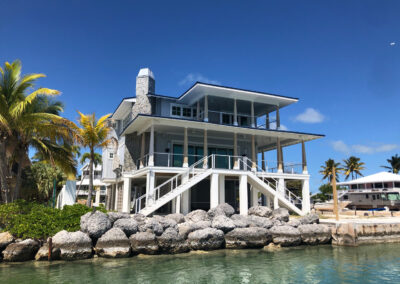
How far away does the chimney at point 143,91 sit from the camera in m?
23.0

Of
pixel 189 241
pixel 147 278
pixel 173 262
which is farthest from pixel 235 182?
pixel 147 278

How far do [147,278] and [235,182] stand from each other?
55.4 feet

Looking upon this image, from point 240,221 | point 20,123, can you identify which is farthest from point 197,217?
point 20,123

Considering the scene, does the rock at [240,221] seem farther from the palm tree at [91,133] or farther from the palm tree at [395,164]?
the palm tree at [395,164]

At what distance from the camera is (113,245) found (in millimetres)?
12438

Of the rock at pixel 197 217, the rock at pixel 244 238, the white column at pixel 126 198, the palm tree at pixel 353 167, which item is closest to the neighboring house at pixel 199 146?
the white column at pixel 126 198

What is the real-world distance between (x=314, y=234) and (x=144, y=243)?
28.7ft

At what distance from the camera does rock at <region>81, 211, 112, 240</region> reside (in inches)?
496

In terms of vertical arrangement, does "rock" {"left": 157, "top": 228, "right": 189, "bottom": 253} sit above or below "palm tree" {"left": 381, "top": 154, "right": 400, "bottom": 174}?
below

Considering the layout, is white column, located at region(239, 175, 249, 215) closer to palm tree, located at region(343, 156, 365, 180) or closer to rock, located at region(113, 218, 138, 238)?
rock, located at region(113, 218, 138, 238)

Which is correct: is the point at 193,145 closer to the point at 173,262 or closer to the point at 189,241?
the point at 189,241

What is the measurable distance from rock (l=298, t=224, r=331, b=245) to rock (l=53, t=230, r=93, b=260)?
1023cm

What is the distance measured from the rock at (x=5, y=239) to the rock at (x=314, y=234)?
13.0 meters

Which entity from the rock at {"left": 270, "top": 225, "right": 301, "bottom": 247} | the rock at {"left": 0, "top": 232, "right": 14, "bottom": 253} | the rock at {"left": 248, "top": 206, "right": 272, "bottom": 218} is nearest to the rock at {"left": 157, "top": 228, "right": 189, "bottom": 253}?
the rock at {"left": 270, "top": 225, "right": 301, "bottom": 247}
